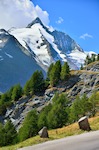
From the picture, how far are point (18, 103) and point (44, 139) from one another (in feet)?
444

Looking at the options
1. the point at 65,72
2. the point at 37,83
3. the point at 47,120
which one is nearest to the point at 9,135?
the point at 47,120

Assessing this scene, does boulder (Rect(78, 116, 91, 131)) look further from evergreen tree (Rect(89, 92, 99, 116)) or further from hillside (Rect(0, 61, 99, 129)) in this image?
hillside (Rect(0, 61, 99, 129))

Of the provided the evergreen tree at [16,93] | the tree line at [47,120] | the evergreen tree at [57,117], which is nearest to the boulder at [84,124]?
the tree line at [47,120]

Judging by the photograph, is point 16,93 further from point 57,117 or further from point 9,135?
point 9,135

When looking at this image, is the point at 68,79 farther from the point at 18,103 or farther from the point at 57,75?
the point at 18,103

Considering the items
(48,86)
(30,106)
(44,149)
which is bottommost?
(44,149)

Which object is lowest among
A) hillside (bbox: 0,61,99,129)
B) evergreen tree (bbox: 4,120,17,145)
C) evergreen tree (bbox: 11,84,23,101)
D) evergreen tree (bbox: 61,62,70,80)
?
evergreen tree (bbox: 4,120,17,145)

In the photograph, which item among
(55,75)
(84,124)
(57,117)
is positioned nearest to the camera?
(84,124)

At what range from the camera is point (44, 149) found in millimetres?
24797

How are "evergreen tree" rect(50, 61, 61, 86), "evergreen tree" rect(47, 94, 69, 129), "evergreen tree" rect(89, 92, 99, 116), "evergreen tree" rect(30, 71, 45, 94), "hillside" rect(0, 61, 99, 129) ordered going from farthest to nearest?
"evergreen tree" rect(30, 71, 45, 94)
"evergreen tree" rect(50, 61, 61, 86)
"hillside" rect(0, 61, 99, 129)
"evergreen tree" rect(89, 92, 99, 116)
"evergreen tree" rect(47, 94, 69, 129)

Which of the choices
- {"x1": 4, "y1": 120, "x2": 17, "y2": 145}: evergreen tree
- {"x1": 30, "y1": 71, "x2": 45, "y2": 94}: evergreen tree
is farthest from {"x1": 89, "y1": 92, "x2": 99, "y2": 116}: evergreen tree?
{"x1": 30, "y1": 71, "x2": 45, "y2": 94}: evergreen tree

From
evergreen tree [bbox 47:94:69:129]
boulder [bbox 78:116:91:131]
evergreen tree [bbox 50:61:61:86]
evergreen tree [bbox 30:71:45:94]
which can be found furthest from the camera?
evergreen tree [bbox 30:71:45:94]

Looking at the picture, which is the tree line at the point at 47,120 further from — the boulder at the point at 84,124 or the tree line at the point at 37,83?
the tree line at the point at 37,83

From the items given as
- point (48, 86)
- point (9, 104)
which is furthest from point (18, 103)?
point (48, 86)
